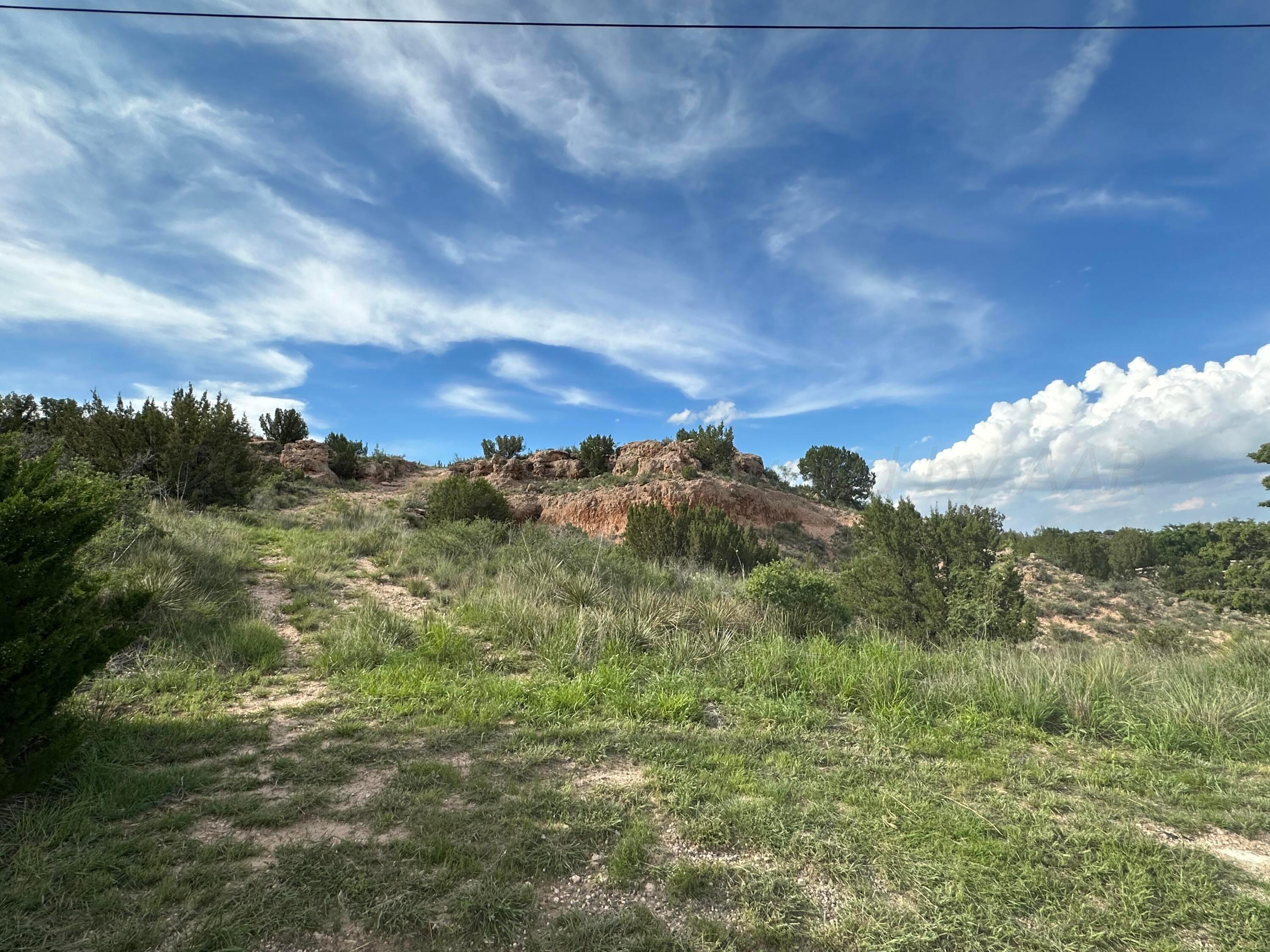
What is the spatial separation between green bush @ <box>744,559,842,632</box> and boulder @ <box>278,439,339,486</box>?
22935 mm

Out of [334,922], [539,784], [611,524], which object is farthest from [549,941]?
[611,524]

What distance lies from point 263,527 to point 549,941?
44.7ft

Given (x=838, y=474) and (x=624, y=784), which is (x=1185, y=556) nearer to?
(x=838, y=474)

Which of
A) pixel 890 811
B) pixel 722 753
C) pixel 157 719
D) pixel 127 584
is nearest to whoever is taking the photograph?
pixel 890 811

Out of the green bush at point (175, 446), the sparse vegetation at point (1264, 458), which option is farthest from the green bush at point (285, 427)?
the sparse vegetation at point (1264, 458)

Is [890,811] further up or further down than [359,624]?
further down

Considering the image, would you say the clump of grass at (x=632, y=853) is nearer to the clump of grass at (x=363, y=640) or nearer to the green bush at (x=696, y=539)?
the clump of grass at (x=363, y=640)

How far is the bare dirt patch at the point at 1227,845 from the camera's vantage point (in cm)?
283

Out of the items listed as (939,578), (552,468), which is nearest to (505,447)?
(552,468)

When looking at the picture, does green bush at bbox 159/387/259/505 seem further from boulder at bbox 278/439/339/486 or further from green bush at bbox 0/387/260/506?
boulder at bbox 278/439/339/486

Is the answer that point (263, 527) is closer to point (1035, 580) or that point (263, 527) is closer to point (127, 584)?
point (127, 584)

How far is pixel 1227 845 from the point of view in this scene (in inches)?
118

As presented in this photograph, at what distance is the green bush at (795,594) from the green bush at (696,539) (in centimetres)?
700

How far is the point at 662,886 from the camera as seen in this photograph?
255cm
